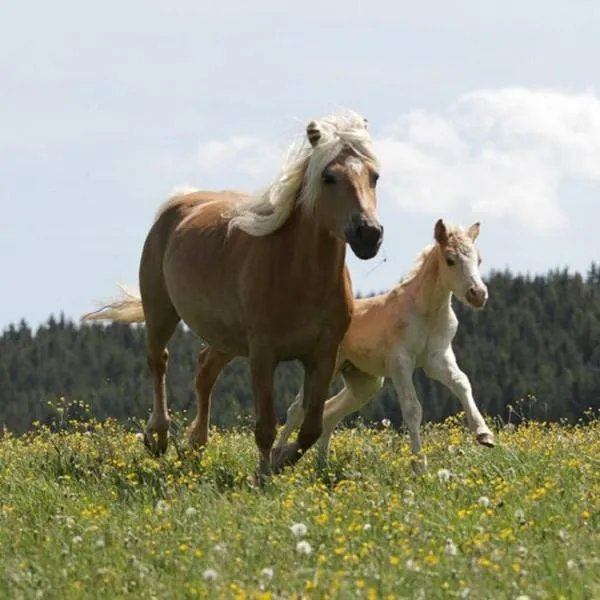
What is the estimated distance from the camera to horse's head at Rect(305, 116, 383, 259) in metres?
9.22

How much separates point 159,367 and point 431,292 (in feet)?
9.53

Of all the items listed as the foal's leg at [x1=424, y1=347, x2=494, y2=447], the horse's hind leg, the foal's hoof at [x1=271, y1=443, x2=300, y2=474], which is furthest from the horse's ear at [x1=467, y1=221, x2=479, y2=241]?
the horse's hind leg

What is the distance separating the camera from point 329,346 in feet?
33.4

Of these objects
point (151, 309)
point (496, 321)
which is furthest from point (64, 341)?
point (151, 309)

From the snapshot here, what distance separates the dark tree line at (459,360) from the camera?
130250mm

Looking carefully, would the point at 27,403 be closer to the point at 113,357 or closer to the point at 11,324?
the point at 113,357

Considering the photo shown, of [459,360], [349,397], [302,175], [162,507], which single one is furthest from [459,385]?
[459,360]

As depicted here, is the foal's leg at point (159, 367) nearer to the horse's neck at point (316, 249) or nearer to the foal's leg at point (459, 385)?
the foal's leg at point (459, 385)

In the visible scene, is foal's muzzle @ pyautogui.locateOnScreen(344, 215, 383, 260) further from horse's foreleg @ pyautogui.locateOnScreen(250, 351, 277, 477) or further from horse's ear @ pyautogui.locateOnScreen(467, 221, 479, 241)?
horse's ear @ pyautogui.locateOnScreen(467, 221, 479, 241)

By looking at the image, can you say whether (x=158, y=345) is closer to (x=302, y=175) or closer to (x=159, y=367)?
(x=159, y=367)

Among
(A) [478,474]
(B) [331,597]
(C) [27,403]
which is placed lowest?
(C) [27,403]

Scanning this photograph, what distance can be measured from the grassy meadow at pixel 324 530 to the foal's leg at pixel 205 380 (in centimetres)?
152

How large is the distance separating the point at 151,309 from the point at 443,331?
298 cm

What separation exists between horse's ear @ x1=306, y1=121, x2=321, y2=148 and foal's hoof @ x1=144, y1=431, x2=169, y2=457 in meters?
3.81
